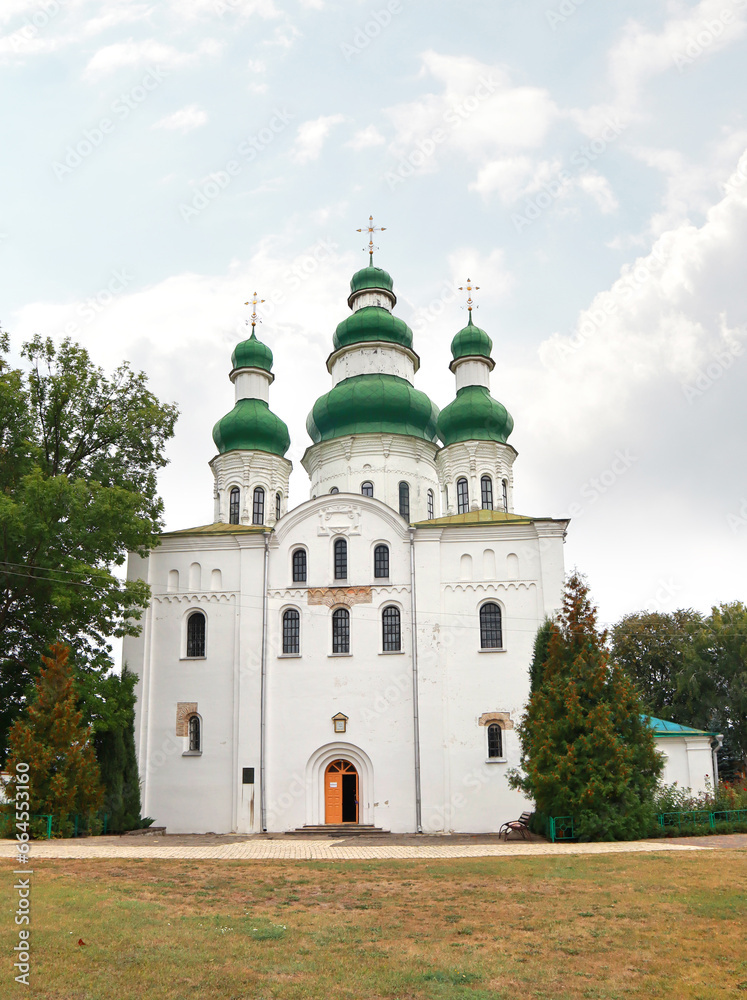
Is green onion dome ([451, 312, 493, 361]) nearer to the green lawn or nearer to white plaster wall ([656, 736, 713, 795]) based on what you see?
white plaster wall ([656, 736, 713, 795])

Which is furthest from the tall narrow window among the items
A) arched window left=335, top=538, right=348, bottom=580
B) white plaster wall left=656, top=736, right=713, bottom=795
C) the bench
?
white plaster wall left=656, top=736, right=713, bottom=795

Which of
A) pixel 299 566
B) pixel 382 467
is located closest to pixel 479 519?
pixel 382 467

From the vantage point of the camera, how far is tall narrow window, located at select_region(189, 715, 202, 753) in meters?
24.5

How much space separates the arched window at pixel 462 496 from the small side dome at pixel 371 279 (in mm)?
8179

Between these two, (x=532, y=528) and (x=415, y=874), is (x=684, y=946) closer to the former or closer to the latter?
(x=415, y=874)

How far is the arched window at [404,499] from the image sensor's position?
29125 millimetres

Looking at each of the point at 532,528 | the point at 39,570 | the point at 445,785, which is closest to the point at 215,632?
the point at 39,570

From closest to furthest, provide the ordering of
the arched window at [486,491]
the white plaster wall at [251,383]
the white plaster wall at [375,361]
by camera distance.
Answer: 1. the arched window at [486,491]
2. the white plaster wall at [375,361]
3. the white plaster wall at [251,383]

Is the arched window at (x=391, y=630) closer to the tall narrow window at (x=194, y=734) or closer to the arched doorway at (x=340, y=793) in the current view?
the arched doorway at (x=340, y=793)

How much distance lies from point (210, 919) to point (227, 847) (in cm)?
871

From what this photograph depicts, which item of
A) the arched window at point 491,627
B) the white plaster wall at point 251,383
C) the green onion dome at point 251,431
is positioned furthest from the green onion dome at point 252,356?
the arched window at point 491,627

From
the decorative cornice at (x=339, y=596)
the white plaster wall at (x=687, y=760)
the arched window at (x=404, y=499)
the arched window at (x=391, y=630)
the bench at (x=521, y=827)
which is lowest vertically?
the bench at (x=521, y=827)

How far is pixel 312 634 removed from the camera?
979 inches

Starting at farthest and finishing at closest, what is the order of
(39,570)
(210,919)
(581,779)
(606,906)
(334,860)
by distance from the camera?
(39,570) < (581,779) < (334,860) < (606,906) < (210,919)
